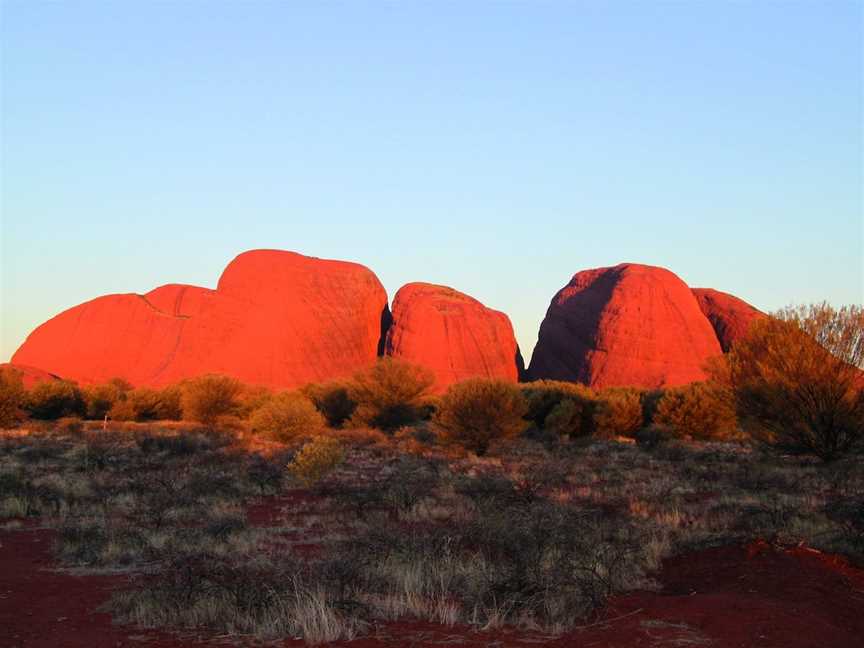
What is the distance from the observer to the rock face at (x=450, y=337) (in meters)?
52.8

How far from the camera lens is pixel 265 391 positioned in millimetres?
44344

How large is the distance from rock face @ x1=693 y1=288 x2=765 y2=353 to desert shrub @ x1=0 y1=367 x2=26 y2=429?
4185cm

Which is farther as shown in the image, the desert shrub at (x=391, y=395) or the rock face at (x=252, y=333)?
the rock face at (x=252, y=333)

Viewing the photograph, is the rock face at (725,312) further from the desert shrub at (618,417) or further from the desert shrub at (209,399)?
the desert shrub at (209,399)

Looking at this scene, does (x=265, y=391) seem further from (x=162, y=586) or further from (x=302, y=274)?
(x=162, y=586)

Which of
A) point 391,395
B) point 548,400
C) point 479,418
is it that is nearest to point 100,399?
point 391,395

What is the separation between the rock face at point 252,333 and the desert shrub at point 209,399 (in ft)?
44.1

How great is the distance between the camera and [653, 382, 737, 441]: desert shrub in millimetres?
30062

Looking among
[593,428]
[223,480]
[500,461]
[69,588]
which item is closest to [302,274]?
[593,428]

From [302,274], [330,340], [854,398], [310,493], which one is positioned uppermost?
[302,274]

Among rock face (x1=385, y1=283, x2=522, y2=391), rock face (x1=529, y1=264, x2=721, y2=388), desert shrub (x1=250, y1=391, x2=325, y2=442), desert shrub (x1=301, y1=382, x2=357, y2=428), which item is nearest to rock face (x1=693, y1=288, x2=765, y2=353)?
rock face (x1=529, y1=264, x2=721, y2=388)

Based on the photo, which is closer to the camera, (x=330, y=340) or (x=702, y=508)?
(x=702, y=508)

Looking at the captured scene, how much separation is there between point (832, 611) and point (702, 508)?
6917 millimetres

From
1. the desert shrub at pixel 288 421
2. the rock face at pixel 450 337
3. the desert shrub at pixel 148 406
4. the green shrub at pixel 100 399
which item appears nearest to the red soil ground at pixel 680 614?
the desert shrub at pixel 288 421
